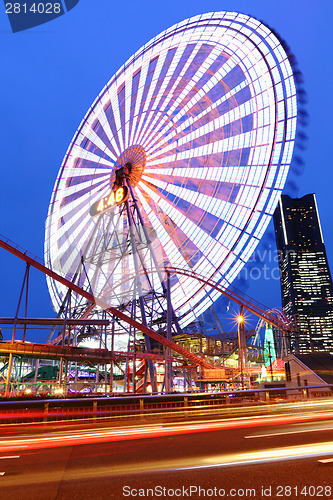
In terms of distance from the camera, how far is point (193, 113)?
28078mm

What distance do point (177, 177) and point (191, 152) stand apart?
224 cm

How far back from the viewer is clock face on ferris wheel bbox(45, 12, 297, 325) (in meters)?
24.4

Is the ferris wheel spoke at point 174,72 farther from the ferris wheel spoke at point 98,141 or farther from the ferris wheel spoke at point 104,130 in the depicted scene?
the ferris wheel spoke at point 98,141

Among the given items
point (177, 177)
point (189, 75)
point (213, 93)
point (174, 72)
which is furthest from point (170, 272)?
point (174, 72)

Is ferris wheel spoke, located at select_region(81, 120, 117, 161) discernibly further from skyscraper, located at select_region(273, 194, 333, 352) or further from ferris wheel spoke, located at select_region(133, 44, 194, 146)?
skyscraper, located at select_region(273, 194, 333, 352)

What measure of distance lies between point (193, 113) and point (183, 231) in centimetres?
882

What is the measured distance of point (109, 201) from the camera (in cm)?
3253

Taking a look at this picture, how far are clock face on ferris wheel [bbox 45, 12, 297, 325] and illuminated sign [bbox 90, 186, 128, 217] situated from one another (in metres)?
0.10

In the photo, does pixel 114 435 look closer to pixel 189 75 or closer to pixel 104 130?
pixel 189 75

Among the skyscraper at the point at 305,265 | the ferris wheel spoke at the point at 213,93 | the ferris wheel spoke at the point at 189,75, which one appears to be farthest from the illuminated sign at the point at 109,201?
the skyscraper at the point at 305,265

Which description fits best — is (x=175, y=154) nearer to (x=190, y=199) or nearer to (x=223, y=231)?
(x=190, y=199)
